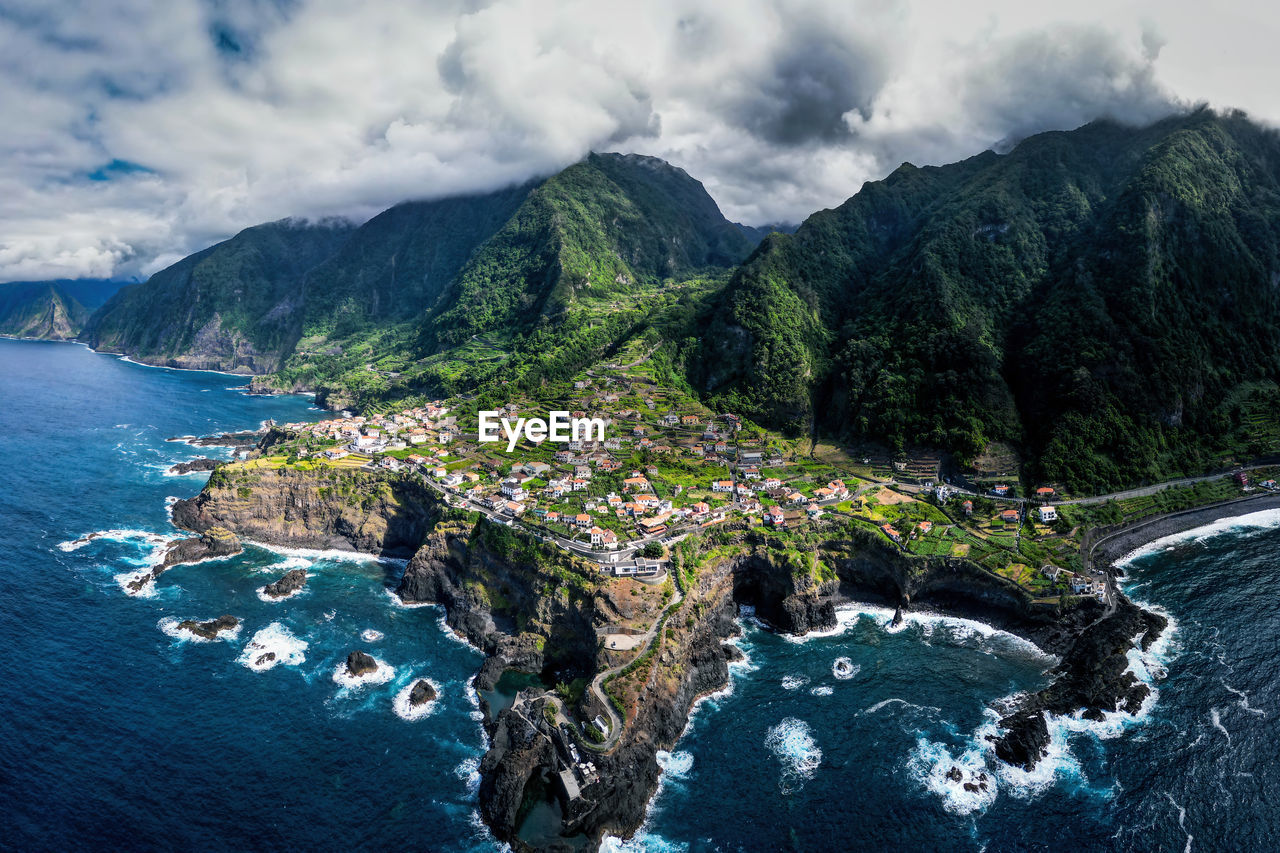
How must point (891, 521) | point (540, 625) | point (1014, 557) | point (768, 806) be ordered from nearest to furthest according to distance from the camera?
point (768, 806) → point (540, 625) → point (1014, 557) → point (891, 521)

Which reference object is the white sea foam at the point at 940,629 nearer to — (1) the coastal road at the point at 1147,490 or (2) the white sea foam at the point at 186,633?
(1) the coastal road at the point at 1147,490

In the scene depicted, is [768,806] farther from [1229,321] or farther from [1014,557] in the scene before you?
[1229,321]

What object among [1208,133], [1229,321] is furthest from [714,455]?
[1208,133]

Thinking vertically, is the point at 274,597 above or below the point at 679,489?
below

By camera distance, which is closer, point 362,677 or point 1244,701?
point 1244,701

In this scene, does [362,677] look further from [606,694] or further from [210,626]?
[606,694]

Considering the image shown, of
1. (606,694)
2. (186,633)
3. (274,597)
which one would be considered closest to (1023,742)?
(606,694)
